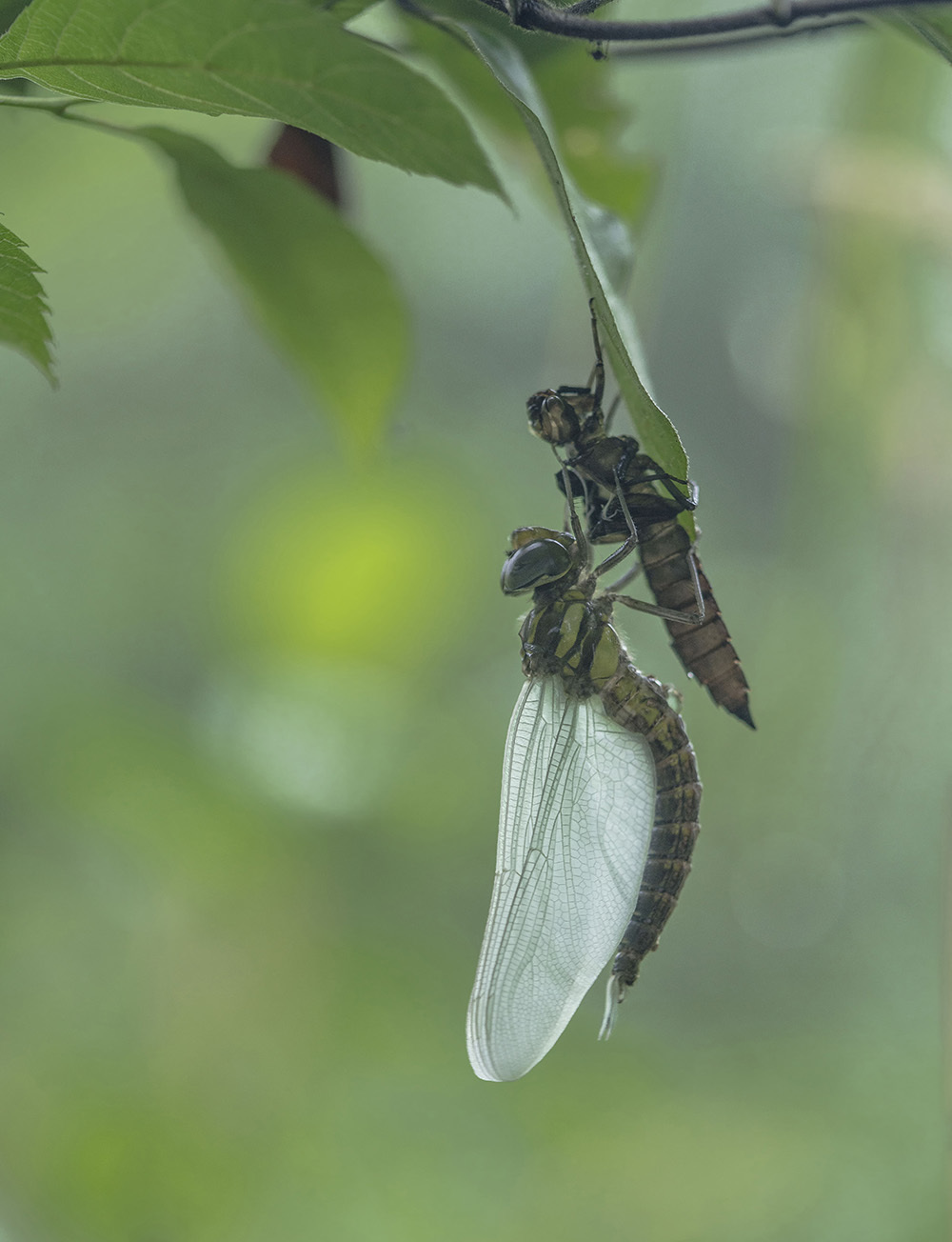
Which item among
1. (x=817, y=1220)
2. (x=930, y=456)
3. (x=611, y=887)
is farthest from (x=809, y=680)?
(x=611, y=887)

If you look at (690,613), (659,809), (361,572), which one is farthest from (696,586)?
(361,572)

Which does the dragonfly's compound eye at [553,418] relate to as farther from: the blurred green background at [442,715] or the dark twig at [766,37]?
the blurred green background at [442,715]

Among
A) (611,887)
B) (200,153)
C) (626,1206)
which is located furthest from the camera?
(626,1206)

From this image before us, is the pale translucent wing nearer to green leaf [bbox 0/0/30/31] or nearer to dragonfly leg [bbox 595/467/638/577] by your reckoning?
dragonfly leg [bbox 595/467/638/577]

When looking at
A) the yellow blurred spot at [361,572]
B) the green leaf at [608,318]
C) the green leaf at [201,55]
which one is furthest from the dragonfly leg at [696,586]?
the yellow blurred spot at [361,572]

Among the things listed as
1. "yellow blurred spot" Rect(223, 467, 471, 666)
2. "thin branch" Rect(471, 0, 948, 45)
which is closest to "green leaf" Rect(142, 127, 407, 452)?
"thin branch" Rect(471, 0, 948, 45)

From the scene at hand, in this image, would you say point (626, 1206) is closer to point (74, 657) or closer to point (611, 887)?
point (611, 887)
